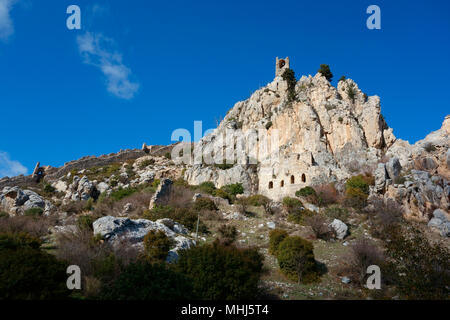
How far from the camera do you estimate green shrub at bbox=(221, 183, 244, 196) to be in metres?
36.6

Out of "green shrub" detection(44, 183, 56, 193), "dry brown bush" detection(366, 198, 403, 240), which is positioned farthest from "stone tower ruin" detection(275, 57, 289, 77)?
"green shrub" detection(44, 183, 56, 193)

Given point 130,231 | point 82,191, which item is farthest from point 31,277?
point 82,191

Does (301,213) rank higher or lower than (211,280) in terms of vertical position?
higher

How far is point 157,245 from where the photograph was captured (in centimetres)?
1430

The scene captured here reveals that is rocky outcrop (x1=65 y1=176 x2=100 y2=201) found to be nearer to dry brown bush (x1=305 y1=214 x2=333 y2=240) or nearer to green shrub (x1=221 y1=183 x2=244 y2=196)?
green shrub (x1=221 y1=183 x2=244 y2=196)

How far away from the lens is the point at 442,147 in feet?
90.7

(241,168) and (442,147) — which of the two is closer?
(442,147)

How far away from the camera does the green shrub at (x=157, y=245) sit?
13.6m

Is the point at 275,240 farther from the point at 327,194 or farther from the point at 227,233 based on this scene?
the point at 327,194

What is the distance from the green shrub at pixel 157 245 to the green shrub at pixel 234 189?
21419 millimetres

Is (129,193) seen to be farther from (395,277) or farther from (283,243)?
(395,277)

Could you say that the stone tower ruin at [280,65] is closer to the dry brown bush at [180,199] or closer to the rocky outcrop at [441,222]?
the dry brown bush at [180,199]
